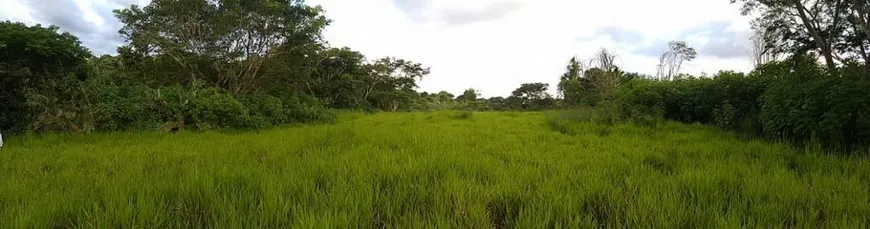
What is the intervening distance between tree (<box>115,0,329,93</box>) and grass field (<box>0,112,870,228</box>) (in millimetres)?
9370

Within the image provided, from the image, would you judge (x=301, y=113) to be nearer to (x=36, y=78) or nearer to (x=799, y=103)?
(x=36, y=78)

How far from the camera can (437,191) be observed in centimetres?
266

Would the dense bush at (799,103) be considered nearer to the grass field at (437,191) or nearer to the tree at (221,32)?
the grass field at (437,191)

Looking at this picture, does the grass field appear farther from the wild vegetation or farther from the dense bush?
the dense bush

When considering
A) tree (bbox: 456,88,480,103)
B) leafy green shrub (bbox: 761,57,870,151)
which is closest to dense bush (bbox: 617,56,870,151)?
leafy green shrub (bbox: 761,57,870,151)

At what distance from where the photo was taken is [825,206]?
94.2 inches

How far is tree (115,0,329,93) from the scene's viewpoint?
42.5 feet

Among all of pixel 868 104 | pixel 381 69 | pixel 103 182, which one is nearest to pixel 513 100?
pixel 381 69

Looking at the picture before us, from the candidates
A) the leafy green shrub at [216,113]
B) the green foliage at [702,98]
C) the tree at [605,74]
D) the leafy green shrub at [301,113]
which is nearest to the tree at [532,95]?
the tree at [605,74]

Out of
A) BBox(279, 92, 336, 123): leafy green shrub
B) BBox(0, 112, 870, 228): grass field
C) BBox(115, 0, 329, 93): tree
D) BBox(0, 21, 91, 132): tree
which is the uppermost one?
BBox(115, 0, 329, 93): tree

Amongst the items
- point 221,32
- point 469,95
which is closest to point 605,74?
point 221,32

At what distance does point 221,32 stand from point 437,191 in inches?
517

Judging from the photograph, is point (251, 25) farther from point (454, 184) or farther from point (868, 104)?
point (868, 104)

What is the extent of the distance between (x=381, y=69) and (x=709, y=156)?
3156cm
